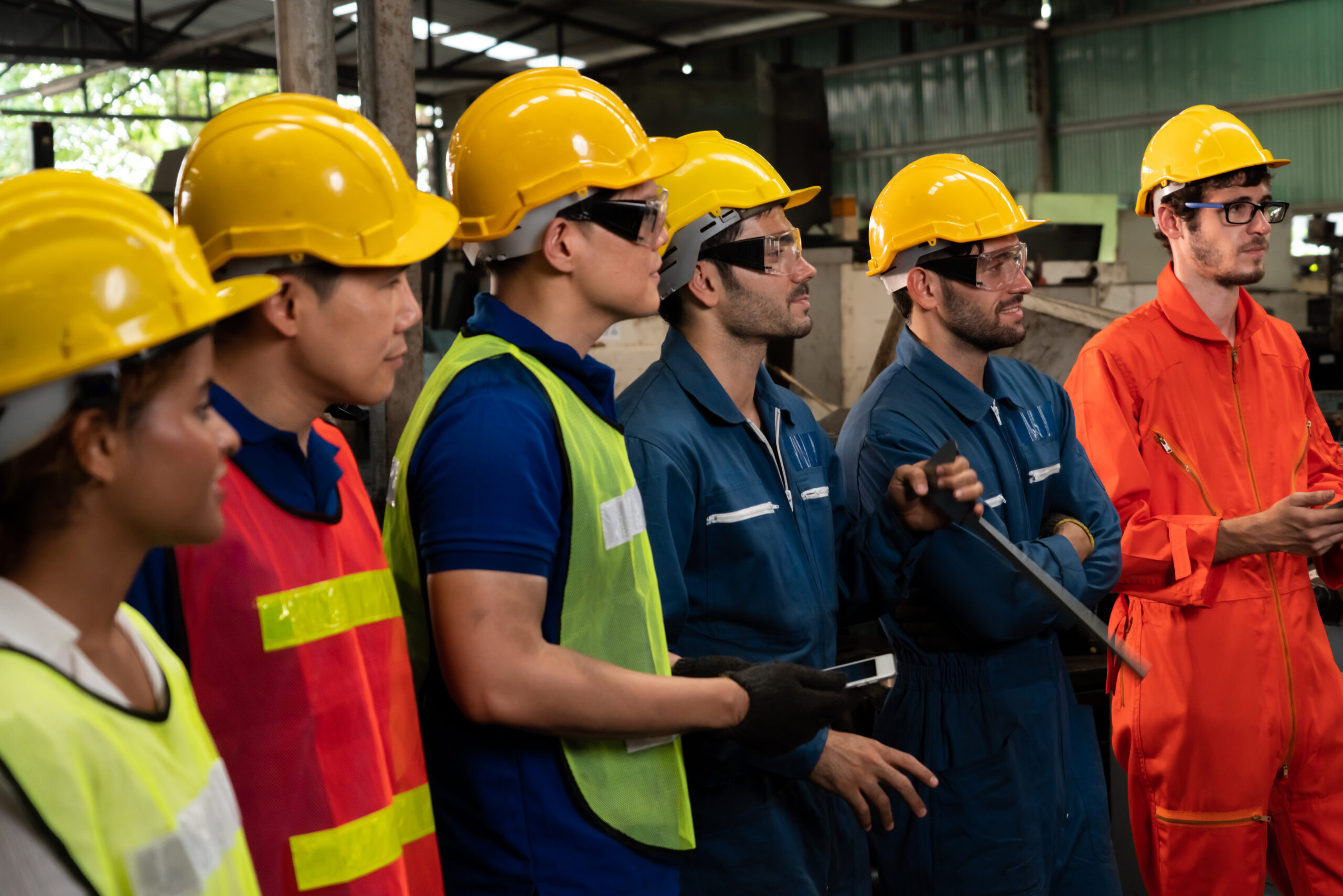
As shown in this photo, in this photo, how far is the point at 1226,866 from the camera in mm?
2465

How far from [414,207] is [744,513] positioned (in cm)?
75

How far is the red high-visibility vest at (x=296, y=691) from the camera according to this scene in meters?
1.14

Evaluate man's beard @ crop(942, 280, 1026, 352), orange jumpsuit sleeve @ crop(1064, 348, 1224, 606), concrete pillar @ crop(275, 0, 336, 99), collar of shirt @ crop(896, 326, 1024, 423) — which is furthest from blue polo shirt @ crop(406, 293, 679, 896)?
concrete pillar @ crop(275, 0, 336, 99)

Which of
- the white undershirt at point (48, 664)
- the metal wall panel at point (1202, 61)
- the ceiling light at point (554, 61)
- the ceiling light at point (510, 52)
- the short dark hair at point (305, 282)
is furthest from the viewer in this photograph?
the ceiling light at point (554, 61)

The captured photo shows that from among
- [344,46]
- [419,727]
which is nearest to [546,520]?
[419,727]

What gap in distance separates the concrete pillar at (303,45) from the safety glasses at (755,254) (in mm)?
2358

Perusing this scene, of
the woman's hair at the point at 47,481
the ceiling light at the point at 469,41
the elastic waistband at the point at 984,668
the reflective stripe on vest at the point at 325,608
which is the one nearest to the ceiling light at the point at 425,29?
the ceiling light at the point at 469,41

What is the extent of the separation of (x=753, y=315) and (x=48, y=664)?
1431 mm

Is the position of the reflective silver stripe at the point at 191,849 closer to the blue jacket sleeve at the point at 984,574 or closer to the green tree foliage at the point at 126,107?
the blue jacket sleeve at the point at 984,574

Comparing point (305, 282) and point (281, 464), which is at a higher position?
point (305, 282)

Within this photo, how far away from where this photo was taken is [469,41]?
15648mm

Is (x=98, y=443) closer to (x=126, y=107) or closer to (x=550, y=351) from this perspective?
(x=550, y=351)

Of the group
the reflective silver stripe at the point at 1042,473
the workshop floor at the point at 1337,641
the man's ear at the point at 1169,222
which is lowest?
the workshop floor at the point at 1337,641

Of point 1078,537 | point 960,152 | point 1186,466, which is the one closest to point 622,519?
point 1078,537
